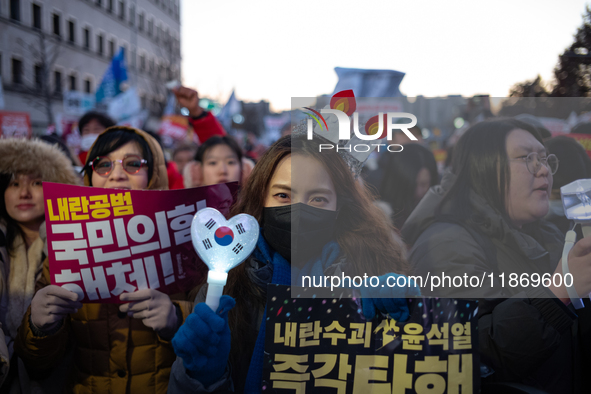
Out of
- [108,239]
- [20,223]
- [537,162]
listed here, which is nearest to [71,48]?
[20,223]

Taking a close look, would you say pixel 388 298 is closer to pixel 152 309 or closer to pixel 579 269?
pixel 579 269

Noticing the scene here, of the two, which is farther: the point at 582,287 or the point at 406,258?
the point at 406,258

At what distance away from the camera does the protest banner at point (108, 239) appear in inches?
64.8

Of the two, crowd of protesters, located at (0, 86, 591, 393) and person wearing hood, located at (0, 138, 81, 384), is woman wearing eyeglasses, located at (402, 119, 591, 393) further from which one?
person wearing hood, located at (0, 138, 81, 384)

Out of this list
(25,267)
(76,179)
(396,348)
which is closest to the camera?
(396,348)

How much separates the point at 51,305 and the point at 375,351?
130 cm

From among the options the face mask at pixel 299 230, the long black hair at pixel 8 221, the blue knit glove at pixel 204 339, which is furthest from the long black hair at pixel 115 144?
the blue knit glove at pixel 204 339

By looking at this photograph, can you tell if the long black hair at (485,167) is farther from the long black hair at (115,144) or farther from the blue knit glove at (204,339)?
the long black hair at (115,144)

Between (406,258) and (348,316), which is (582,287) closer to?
(406,258)

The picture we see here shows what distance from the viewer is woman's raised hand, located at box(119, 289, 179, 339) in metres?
1.64

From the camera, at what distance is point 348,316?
1.43 m

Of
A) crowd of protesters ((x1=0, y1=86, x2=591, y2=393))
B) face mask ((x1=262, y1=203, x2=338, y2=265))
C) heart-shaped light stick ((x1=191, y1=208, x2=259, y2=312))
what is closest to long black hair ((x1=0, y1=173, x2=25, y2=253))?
crowd of protesters ((x1=0, y1=86, x2=591, y2=393))

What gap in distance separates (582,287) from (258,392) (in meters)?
1.30

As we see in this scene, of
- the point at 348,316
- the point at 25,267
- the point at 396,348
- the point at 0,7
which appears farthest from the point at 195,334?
the point at 0,7
